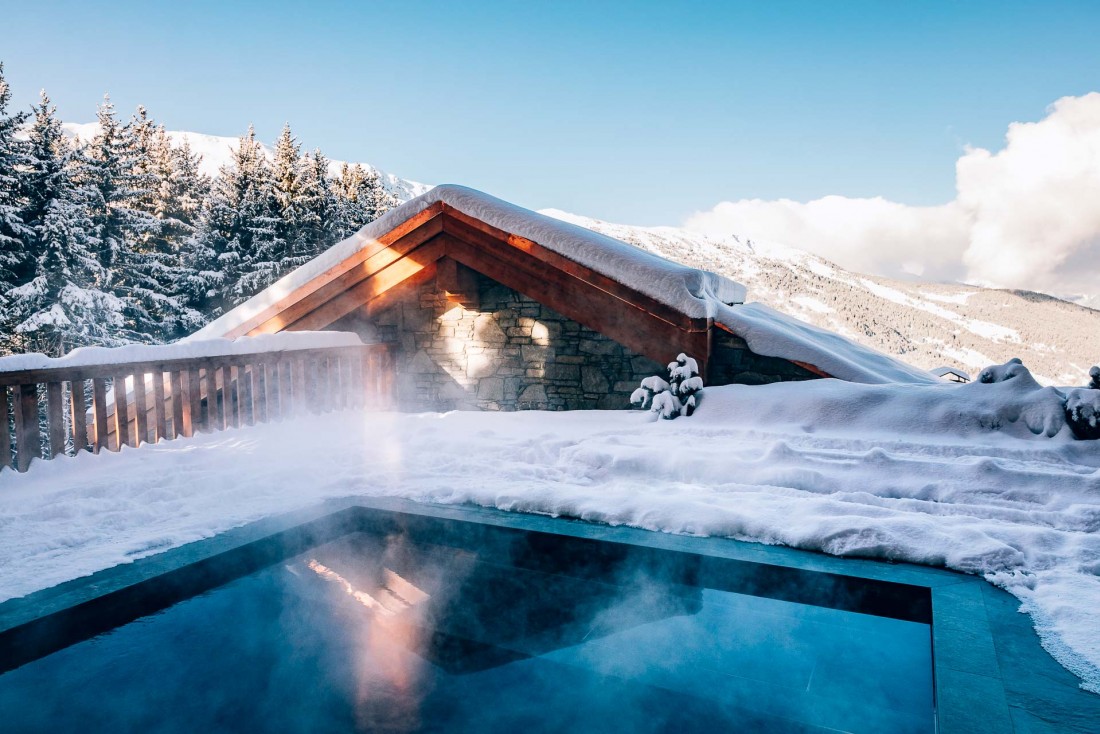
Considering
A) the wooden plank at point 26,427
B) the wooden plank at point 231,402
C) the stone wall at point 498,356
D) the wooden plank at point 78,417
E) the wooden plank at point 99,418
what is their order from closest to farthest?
the wooden plank at point 26,427, the wooden plank at point 78,417, the wooden plank at point 99,418, the wooden plank at point 231,402, the stone wall at point 498,356

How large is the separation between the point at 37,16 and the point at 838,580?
4591 centimetres

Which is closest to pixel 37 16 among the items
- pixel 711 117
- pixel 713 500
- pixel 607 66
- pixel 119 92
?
pixel 119 92

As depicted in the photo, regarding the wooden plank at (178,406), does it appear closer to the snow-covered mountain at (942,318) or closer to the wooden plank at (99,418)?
the wooden plank at (99,418)

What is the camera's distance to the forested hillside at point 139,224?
14742 millimetres

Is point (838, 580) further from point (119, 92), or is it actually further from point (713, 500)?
point (119, 92)

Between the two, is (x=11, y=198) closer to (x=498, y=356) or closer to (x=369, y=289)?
(x=369, y=289)

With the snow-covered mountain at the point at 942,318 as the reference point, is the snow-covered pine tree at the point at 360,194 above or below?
above

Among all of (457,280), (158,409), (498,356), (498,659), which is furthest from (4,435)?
(498,356)

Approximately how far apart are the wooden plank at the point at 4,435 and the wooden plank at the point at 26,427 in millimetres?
49

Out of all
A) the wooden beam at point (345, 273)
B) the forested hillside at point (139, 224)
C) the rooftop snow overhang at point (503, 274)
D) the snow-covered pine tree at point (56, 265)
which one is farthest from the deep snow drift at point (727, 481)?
the forested hillside at point (139, 224)

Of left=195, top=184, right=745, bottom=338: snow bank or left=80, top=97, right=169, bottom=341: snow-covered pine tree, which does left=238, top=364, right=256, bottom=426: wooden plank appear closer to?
left=195, top=184, right=745, bottom=338: snow bank

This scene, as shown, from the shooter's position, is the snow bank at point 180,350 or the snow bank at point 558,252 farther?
the snow bank at point 558,252

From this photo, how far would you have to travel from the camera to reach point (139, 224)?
17.4 metres

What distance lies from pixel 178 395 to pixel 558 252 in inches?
159
